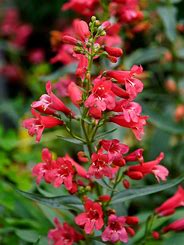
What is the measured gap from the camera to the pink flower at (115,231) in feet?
4.79

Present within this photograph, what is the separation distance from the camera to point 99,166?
1418mm

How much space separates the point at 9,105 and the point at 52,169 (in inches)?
53.3

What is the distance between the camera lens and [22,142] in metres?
2.76

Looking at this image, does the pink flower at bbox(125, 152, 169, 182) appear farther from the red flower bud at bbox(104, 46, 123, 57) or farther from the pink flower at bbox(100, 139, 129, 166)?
the red flower bud at bbox(104, 46, 123, 57)

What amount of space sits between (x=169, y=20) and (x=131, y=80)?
87 centimetres

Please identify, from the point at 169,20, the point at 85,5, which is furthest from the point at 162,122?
the point at 85,5

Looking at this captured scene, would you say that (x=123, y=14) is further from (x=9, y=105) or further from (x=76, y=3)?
(x=9, y=105)

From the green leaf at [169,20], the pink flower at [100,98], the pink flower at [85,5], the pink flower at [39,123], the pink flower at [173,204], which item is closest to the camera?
the pink flower at [100,98]

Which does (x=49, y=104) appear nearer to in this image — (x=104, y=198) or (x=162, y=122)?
(x=104, y=198)

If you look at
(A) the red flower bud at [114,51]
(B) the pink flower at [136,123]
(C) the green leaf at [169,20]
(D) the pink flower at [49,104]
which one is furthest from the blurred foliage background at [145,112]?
(A) the red flower bud at [114,51]

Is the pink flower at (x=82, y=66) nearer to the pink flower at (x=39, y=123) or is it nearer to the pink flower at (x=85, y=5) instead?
the pink flower at (x=39, y=123)

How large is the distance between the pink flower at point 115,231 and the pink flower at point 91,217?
29mm

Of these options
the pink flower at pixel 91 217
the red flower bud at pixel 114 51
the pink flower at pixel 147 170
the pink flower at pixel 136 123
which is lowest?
the pink flower at pixel 91 217

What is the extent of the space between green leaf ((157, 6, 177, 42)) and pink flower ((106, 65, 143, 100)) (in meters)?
0.75
